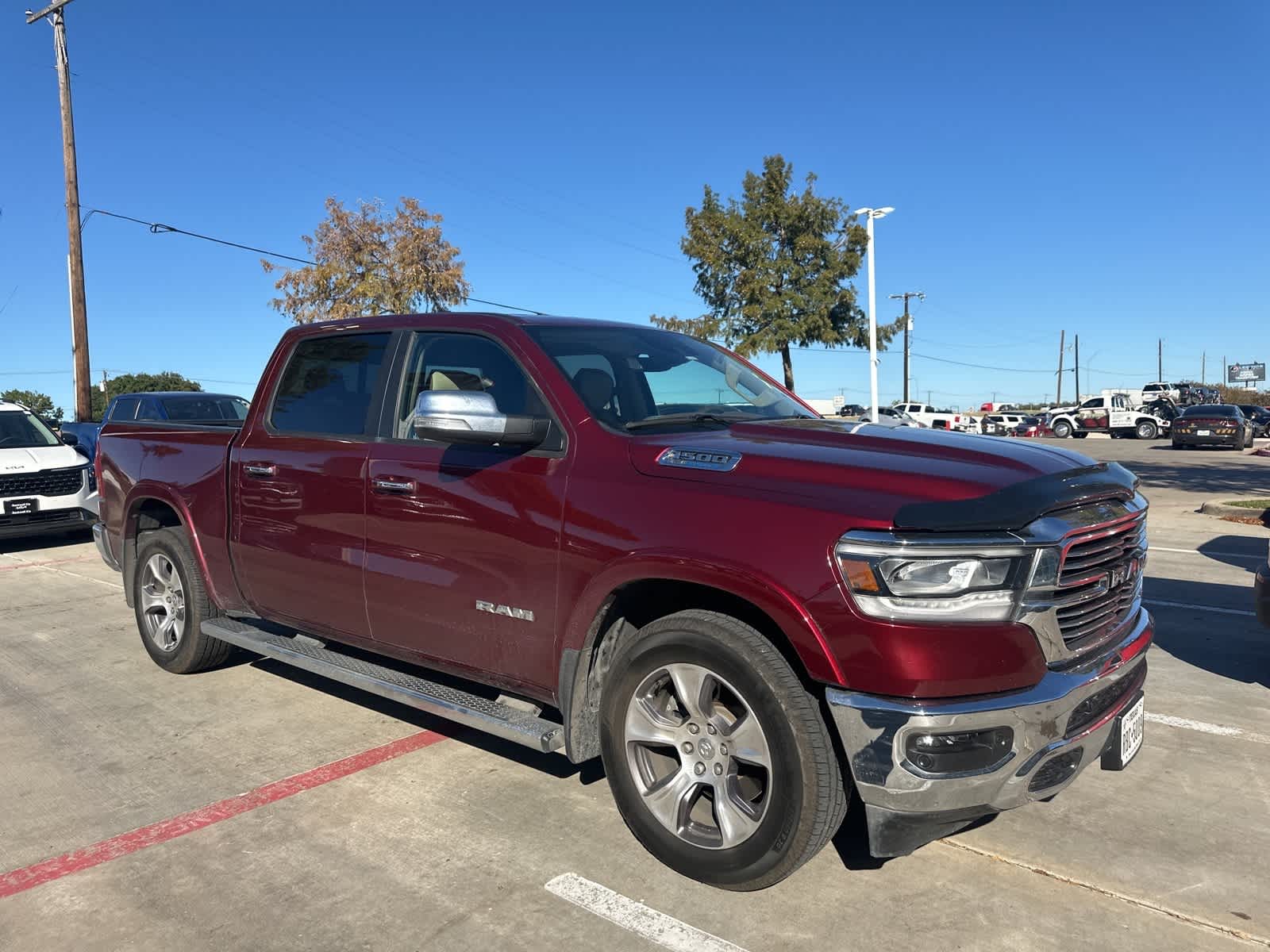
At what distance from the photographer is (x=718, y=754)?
301 centimetres

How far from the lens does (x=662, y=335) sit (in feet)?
14.7

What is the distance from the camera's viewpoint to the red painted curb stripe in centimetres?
327

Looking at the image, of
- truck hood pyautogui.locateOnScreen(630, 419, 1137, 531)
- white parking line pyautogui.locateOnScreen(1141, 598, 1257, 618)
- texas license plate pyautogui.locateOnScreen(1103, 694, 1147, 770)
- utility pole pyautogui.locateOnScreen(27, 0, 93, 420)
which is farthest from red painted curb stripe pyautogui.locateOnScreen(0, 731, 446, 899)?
utility pole pyautogui.locateOnScreen(27, 0, 93, 420)

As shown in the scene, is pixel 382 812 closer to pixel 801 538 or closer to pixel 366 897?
pixel 366 897

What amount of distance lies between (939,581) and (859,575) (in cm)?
22

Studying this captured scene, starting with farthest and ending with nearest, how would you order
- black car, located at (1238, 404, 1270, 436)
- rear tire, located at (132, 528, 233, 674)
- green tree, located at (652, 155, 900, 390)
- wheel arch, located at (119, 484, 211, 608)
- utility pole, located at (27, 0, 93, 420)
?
black car, located at (1238, 404, 1270, 436) → green tree, located at (652, 155, 900, 390) → utility pole, located at (27, 0, 93, 420) → rear tire, located at (132, 528, 233, 674) → wheel arch, located at (119, 484, 211, 608)

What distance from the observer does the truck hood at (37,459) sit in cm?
1052

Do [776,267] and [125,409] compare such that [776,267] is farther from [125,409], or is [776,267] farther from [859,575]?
[859,575]

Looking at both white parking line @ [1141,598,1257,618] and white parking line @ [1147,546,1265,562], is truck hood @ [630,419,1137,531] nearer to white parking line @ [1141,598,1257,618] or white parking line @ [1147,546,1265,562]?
white parking line @ [1141,598,1257,618]

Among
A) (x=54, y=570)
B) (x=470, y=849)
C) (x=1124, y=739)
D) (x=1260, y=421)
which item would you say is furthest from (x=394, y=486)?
(x=1260, y=421)

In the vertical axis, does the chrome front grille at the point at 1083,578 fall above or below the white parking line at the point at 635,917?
above

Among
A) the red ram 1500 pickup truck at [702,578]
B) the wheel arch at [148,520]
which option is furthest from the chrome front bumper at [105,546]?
the red ram 1500 pickup truck at [702,578]

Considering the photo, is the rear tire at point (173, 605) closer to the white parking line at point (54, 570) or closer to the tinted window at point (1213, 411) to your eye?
the white parking line at point (54, 570)

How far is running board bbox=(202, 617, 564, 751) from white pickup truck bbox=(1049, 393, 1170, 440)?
146 feet
